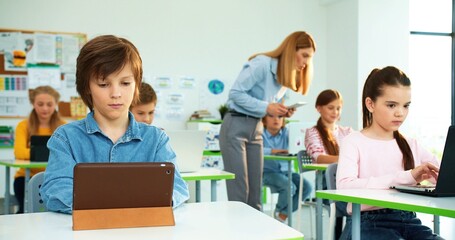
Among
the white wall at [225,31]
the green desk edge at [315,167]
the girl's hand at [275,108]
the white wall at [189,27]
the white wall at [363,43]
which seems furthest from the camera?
the white wall at [363,43]

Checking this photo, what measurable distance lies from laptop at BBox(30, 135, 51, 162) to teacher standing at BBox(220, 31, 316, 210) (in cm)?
114

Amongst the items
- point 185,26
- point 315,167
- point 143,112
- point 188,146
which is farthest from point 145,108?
point 185,26

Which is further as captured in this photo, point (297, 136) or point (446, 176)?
point (297, 136)

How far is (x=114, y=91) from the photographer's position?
158cm

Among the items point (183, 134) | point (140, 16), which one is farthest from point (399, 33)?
point (183, 134)

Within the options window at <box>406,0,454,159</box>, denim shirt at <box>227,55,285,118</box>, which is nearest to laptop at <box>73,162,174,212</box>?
denim shirt at <box>227,55,285,118</box>

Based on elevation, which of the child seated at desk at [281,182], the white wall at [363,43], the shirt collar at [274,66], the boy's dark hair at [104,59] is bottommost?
the child seated at desk at [281,182]

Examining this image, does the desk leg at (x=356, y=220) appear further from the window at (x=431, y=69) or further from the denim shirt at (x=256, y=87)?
the window at (x=431, y=69)

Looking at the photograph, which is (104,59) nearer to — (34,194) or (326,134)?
(34,194)

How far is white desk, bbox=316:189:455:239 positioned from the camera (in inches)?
59.8

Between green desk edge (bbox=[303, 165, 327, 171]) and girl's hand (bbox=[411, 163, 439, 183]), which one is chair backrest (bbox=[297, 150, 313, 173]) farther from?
girl's hand (bbox=[411, 163, 439, 183])

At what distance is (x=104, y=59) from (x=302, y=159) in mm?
2579

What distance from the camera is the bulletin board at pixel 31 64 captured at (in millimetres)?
6199

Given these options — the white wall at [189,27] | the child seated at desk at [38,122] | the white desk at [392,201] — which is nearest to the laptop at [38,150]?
the child seated at desk at [38,122]
